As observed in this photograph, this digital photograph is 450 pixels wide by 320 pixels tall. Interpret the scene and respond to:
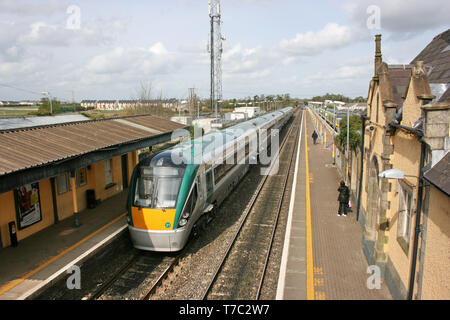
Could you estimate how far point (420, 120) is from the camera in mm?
6219

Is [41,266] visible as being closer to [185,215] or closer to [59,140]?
[185,215]

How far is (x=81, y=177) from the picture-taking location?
13.0 meters

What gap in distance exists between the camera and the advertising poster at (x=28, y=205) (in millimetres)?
9922

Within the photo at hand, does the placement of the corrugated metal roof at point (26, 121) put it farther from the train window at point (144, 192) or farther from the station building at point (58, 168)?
the train window at point (144, 192)

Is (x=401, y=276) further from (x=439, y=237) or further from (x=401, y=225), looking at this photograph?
(x=439, y=237)

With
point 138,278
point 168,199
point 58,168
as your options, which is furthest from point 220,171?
point 58,168

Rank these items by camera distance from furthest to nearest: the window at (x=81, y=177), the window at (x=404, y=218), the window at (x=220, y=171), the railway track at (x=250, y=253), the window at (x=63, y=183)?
the window at (x=81, y=177) < the window at (x=220, y=171) < the window at (x=63, y=183) < the railway track at (x=250, y=253) < the window at (x=404, y=218)

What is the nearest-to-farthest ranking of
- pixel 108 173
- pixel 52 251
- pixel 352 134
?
pixel 52 251 → pixel 108 173 → pixel 352 134

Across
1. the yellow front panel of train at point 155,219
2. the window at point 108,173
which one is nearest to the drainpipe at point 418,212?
the yellow front panel of train at point 155,219

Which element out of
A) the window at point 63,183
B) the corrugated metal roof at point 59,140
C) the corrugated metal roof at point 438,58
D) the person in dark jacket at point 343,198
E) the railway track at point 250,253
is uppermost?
the corrugated metal roof at point 438,58

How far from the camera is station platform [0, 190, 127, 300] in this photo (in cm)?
774

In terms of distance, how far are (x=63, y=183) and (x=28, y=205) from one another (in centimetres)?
175

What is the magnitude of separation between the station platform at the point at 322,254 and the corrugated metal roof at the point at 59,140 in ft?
22.2

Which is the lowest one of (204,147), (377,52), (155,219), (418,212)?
(155,219)
